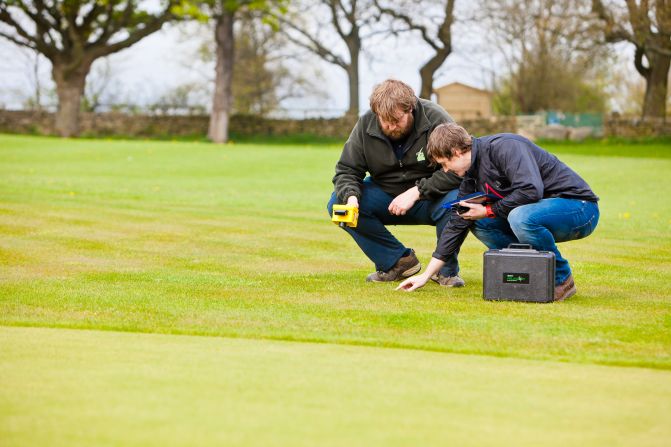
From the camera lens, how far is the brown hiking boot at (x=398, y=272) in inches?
297

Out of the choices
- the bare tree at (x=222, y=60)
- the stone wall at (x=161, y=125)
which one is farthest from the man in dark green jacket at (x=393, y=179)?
the stone wall at (x=161, y=125)

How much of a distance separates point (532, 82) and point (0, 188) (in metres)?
35.7

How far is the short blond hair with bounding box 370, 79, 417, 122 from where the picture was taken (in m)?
6.63

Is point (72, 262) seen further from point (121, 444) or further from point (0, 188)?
point (0, 188)

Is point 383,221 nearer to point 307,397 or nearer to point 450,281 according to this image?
point 450,281

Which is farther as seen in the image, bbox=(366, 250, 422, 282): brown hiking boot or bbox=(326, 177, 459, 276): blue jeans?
bbox=(366, 250, 422, 282): brown hiking boot

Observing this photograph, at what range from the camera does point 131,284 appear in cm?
703

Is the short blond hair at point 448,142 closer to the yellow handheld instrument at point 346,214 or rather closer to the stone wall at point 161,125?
the yellow handheld instrument at point 346,214

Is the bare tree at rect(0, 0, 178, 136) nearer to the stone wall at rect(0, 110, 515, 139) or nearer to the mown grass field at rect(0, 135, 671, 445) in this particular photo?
the stone wall at rect(0, 110, 515, 139)

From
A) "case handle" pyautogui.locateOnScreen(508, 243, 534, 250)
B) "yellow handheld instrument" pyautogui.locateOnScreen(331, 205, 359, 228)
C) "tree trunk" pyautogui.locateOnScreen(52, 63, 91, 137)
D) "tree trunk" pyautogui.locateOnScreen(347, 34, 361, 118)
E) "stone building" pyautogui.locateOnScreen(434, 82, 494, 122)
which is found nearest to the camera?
"case handle" pyautogui.locateOnScreen(508, 243, 534, 250)

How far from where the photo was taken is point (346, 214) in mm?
6973

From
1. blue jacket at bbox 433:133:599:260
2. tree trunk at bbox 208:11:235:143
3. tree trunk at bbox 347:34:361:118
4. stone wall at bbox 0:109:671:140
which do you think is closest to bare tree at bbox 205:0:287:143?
tree trunk at bbox 208:11:235:143

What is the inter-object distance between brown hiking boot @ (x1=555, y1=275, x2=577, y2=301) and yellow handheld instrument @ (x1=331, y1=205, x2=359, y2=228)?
145 centimetres

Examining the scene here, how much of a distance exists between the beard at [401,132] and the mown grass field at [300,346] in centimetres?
107
